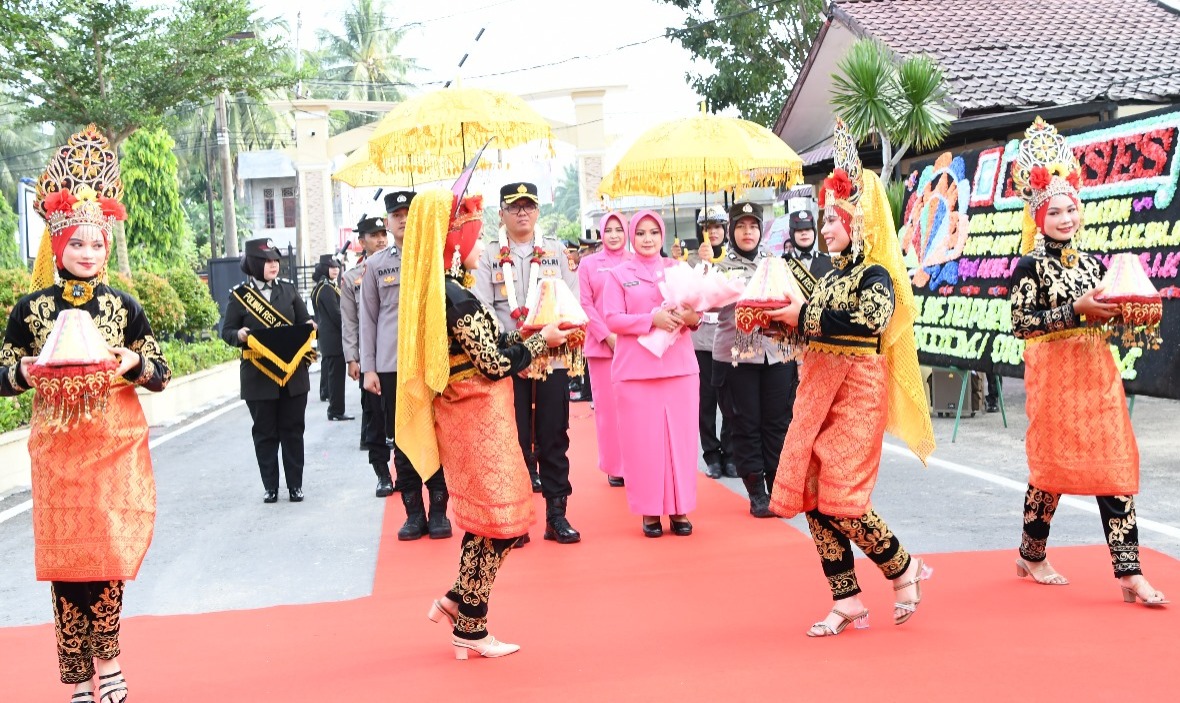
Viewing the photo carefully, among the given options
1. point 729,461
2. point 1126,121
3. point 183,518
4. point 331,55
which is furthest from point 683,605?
point 331,55

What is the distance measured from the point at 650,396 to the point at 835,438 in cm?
244

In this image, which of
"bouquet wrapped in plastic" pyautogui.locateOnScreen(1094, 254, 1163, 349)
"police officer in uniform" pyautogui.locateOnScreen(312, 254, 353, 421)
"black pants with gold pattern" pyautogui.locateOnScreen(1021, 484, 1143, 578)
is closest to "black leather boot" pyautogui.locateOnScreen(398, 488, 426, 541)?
"black pants with gold pattern" pyautogui.locateOnScreen(1021, 484, 1143, 578)

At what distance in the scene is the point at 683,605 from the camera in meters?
5.64

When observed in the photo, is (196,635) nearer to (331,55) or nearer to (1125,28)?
(1125,28)

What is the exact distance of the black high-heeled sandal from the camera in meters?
4.59

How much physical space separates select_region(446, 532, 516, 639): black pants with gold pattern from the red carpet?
16cm

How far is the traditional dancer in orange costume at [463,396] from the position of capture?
15.8 ft

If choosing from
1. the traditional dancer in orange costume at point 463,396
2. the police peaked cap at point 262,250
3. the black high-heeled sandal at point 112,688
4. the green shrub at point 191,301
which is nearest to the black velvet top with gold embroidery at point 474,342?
the traditional dancer in orange costume at point 463,396

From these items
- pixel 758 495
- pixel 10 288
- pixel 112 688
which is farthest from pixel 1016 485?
pixel 10 288

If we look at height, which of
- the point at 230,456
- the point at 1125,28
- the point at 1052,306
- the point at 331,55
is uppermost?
the point at 331,55

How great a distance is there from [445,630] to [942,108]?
1183cm

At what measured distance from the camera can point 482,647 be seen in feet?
16.2

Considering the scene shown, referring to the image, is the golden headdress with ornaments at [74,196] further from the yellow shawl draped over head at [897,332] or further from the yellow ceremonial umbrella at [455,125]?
the yellow ceremonial umbrella at [455,125]

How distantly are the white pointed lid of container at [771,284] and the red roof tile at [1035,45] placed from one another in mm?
9950
